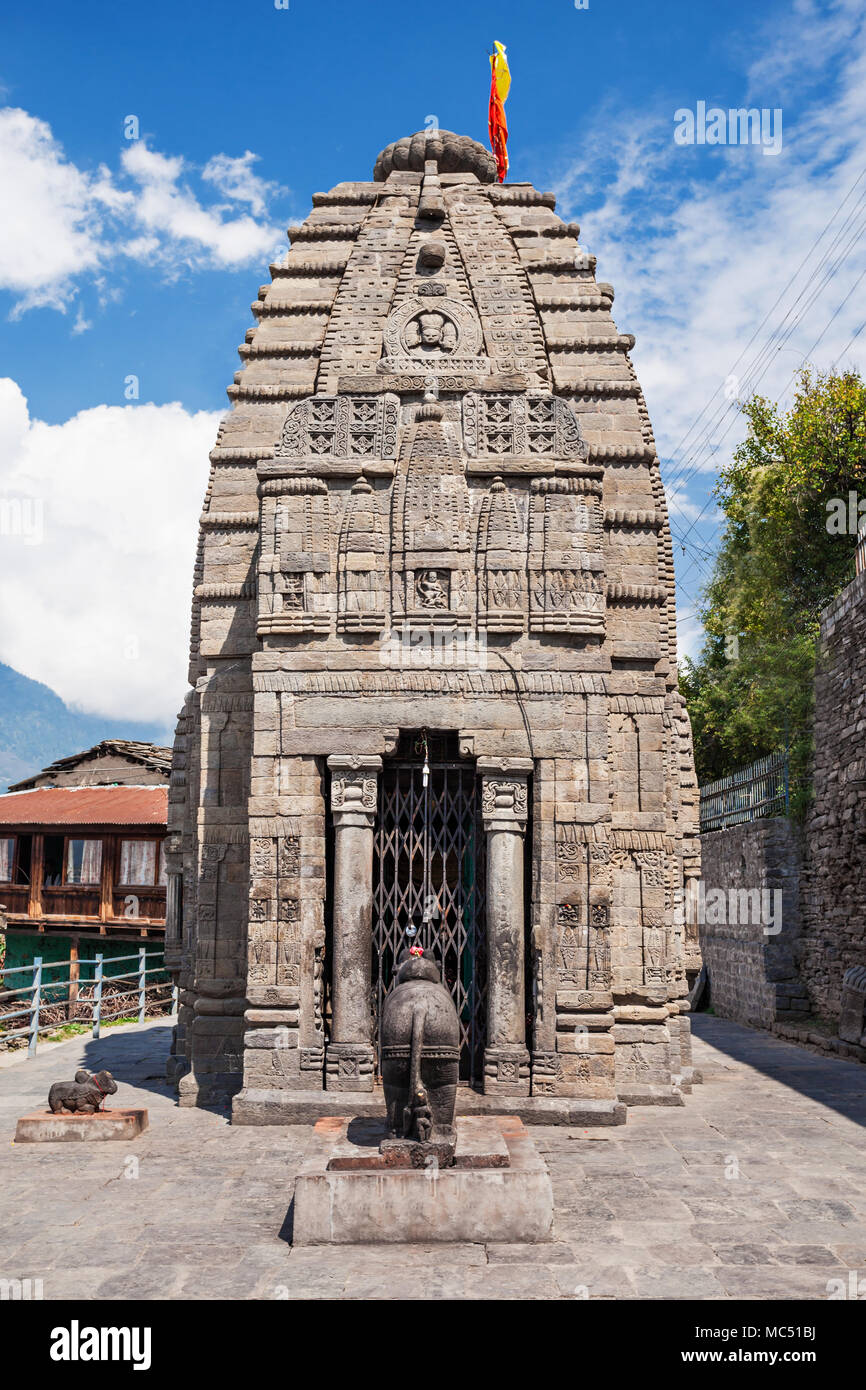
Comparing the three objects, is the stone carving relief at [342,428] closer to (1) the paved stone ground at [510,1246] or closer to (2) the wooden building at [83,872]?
(1) the paved stone ground at [510,1246]

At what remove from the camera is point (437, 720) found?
Result: 1039 centimetres

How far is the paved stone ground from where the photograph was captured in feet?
19.2

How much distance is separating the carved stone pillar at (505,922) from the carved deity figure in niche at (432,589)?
1.63m

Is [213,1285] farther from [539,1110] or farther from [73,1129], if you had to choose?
[539,1110]

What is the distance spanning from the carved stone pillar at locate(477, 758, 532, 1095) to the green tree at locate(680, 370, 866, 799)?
11719 mm

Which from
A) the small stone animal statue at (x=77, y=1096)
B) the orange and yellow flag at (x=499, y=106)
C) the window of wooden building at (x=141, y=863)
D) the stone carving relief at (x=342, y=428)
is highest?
the orange and yellow flag at (x=499, y=106)

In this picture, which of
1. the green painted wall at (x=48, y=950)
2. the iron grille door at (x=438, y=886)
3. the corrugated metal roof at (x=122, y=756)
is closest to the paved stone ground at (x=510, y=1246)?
the iron grille door at (x=438, y=886)

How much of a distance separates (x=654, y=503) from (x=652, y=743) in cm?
275

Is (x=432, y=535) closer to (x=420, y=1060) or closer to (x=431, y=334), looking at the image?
(x=431, y=334)

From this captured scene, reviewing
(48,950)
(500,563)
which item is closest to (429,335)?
(500,563)

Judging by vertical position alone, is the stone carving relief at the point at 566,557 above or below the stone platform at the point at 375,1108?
above

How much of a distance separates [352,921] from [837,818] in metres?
9.81

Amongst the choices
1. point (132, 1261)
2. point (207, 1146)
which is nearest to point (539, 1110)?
point (207, 1146)

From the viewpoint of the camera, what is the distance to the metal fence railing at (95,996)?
41.6 feet
